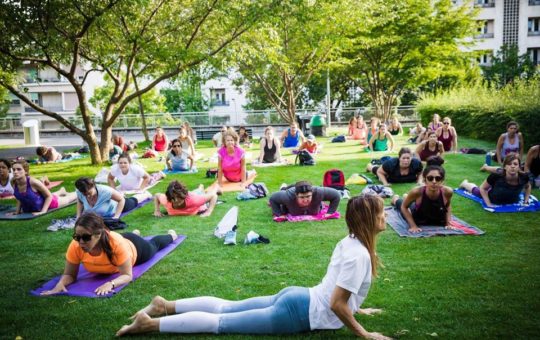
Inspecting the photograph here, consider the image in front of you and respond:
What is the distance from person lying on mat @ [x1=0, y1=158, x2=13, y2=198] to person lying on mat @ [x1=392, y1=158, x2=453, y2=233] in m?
8.24

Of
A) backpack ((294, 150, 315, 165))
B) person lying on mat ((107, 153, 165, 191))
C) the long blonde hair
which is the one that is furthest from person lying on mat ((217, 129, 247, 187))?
the long blonde hair

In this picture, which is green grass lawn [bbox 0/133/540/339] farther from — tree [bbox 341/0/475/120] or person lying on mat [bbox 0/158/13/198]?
tree [bbox 341/0/475/120]

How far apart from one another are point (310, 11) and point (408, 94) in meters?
27.4

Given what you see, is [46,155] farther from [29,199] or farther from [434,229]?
[434,229]

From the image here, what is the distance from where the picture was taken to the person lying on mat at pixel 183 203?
799 cm

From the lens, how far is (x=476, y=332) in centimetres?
380

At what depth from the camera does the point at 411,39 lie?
23.6m

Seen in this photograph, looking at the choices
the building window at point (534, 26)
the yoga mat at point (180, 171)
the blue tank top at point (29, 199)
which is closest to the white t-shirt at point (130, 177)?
the blue tank top at point (29, 199)

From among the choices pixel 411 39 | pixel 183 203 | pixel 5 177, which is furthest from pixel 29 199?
pixel 411 39

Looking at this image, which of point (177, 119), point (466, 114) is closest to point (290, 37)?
point (466, 114)

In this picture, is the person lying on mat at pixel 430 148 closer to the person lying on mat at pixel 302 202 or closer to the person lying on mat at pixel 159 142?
the person lying on mat at pixel 302 202

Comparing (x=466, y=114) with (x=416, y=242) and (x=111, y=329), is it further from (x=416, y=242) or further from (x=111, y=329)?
(x=111, y=329)

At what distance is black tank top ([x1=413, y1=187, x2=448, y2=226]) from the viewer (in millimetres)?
6740

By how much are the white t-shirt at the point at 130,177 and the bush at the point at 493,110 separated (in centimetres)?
1216
